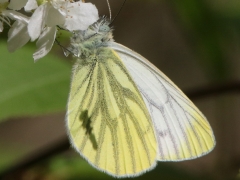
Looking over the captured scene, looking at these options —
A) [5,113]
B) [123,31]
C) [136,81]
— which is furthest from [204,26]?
[123,31]

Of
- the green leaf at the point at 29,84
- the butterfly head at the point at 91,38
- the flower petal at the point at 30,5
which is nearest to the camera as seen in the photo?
the flower petal at the point at 30,5

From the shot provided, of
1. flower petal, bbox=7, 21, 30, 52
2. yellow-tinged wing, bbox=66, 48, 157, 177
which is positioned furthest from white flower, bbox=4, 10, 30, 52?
yellow-tinged wing, bbox=66, 48, 157, 177

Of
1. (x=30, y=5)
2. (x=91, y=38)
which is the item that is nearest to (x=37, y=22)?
(x=30, y=5)

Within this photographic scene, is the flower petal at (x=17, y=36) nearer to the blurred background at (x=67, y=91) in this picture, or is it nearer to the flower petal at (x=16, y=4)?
the flower petal at (x=16, y=4)

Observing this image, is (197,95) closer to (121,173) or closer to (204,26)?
(204,26)

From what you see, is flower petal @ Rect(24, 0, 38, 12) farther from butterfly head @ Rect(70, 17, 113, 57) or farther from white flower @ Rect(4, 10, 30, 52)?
butterfly head @ Rect(70, 17, 113, 57)

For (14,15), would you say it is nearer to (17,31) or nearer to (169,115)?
(17,31)

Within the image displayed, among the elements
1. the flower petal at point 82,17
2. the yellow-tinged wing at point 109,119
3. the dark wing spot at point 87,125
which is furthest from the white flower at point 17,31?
the dark wing spot at point 87,125
